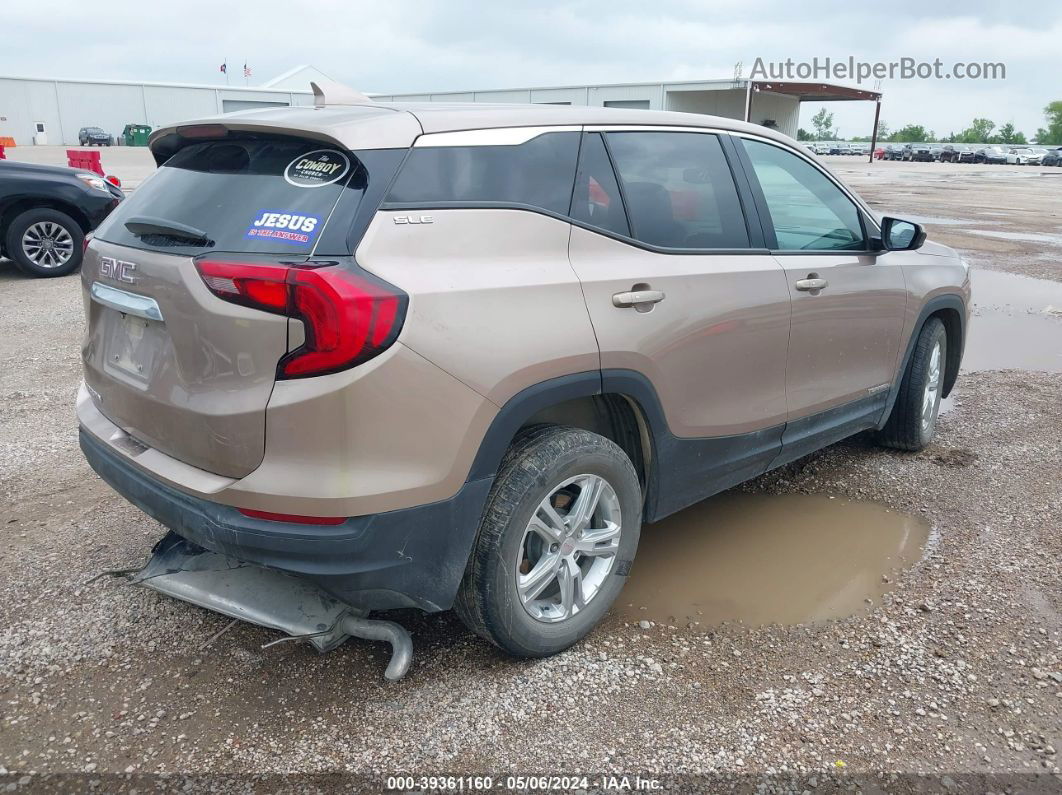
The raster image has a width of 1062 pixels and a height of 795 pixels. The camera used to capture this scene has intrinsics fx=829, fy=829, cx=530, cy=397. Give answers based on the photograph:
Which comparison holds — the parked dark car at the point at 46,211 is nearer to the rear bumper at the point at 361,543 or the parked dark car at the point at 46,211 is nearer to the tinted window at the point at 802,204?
the rear bumper at the point at 361,543

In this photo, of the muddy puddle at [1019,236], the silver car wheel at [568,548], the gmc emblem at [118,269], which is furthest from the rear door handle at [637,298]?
the muddy puddle at [1019,236]

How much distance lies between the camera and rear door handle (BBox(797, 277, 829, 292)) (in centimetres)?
359

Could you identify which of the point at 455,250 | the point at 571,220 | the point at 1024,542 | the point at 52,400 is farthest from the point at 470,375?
the point at 52,400


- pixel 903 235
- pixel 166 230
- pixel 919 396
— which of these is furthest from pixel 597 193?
pixel 919 396

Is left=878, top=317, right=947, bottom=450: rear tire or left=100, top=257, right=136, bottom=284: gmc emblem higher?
left=100, top=257, right=136, bottom=284: gmc emblem

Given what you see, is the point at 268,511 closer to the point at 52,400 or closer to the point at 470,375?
the point at 470,375

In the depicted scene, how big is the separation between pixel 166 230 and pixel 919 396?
396cm

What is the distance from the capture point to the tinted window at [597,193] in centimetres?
286

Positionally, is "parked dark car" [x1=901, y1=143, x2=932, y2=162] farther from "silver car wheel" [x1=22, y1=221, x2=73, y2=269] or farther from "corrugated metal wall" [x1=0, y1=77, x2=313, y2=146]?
"silver car wheel" [x1=22, y1=221, x2=73, y2=269]

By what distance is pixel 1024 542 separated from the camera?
12.5 ft

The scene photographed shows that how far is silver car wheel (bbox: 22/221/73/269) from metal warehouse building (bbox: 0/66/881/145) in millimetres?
35607

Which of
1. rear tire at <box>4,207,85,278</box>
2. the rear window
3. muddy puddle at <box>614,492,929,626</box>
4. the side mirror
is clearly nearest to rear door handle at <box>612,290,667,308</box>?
the rear window

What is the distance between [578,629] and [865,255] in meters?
2.41

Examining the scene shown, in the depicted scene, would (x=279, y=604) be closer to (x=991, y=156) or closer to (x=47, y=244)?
(x=47, y=244)
